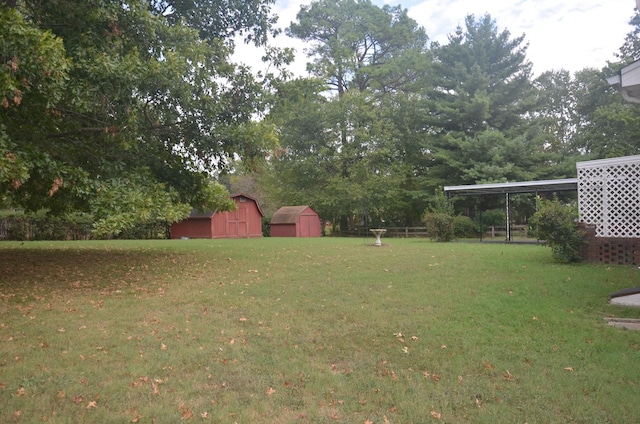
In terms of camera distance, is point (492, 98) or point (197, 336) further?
point (492, 98)

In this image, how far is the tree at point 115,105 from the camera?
802cm

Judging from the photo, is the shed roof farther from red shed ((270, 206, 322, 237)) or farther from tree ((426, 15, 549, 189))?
tree ((426, 15, 549, 189))

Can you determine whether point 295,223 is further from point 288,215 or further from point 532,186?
point 532,186

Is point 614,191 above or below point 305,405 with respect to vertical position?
above

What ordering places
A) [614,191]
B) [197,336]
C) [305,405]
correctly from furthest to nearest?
[614,191] → [197,336] → [305,405]

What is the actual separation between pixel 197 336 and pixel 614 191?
11.0m

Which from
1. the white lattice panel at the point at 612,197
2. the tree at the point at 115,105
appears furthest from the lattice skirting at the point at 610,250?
the tree at the point at 115,105

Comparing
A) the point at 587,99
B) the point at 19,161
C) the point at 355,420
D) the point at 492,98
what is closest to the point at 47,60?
the point at 19,161

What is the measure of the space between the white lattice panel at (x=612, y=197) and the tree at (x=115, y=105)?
27.8ft

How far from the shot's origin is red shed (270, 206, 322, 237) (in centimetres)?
3341

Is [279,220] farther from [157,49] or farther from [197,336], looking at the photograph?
[197,336]

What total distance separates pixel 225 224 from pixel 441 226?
14825 millimetres

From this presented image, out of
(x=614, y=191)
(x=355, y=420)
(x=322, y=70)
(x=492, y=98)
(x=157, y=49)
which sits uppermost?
(x=322, y=70)

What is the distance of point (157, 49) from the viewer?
36.3ft
